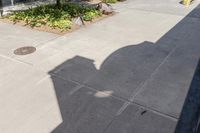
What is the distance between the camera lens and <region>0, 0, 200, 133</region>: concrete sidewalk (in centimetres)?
492

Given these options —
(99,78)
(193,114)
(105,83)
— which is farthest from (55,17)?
(193,114)

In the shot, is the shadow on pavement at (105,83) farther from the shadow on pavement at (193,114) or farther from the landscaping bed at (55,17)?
the landscaping bed at (55,17)

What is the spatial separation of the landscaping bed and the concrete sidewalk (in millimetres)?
592

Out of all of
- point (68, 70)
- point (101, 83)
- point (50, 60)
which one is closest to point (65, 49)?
point (50, 60)

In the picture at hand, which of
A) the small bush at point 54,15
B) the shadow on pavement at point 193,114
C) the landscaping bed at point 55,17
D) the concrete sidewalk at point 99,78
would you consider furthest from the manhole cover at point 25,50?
the shadow on pavement at point 193,114

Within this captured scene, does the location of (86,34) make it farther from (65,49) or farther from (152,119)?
(152,119)

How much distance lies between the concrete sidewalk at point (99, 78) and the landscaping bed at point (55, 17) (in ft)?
1.94

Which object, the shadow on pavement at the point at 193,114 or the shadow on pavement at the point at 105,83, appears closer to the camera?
the shadow on pavement at the point at 193,114

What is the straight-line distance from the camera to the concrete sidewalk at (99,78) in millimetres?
4918

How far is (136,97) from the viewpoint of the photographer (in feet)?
18.6

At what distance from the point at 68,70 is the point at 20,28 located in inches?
184

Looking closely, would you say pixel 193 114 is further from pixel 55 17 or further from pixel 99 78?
pixel 55 17

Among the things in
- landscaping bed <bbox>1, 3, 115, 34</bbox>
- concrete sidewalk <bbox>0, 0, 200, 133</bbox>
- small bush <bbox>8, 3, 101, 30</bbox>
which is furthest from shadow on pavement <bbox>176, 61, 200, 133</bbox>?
small bush <bbox>8, 3, 101, 30</bbox>

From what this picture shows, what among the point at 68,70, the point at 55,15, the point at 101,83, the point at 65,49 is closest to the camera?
the point at 101,83
